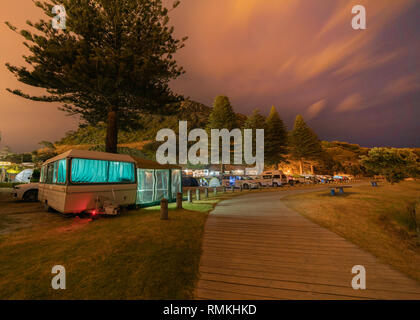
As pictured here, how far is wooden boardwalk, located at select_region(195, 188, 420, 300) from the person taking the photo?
3.00 m

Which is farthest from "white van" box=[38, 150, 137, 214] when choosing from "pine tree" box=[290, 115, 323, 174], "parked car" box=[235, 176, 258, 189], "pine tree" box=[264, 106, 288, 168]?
"pine tree" box=[290, 115, 323, 174]

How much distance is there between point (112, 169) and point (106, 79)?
674 centimetres

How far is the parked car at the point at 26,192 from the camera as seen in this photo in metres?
13.0

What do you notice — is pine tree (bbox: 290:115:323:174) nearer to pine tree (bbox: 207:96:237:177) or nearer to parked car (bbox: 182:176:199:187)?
pine tree (bbox: 207:96:237:177)

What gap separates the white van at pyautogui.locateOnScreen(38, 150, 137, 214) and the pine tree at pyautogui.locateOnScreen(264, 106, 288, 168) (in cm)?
3637

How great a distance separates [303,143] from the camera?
4909cm

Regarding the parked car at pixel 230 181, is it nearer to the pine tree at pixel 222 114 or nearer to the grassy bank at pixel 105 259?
the pine tree at pixel 222 114

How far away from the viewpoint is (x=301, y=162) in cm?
5138

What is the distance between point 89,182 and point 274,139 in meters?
41.5

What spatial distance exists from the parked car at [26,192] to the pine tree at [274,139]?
Result: 38.3 m
